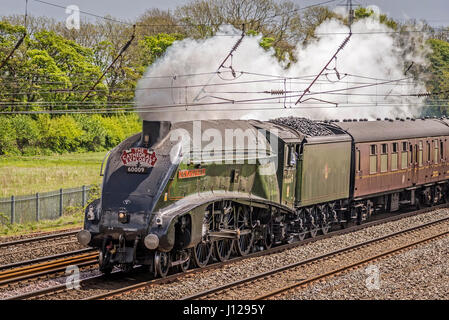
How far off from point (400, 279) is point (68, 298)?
22.3 ft

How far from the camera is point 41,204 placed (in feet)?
80.8

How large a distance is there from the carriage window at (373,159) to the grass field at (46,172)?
53.5 ft

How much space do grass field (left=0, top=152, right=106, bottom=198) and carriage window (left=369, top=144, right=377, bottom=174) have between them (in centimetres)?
1631

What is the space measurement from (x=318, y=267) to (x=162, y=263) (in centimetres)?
393

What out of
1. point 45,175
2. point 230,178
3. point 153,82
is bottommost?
point 45,175

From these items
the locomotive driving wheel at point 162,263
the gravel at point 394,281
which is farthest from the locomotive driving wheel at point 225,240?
the gravel at point 394,281

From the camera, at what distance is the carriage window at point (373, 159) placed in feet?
73.2

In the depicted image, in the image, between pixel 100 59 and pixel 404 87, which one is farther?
pixel 404 87

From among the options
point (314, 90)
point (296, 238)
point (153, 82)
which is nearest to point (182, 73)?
point (153, 82)

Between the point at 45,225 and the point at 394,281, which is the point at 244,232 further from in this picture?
the point at 45,225

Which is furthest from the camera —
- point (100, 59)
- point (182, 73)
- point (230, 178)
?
point (100, 59)

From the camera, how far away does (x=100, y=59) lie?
5000 centimetres

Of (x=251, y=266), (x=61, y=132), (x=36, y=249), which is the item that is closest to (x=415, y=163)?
(x=251, y=266)

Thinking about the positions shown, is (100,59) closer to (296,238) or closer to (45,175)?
(45,175)
